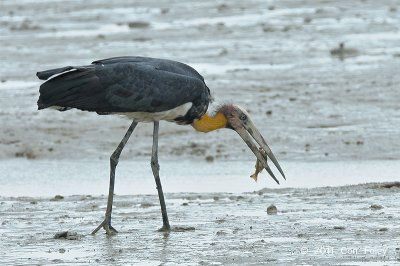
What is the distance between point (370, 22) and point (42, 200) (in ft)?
46.1

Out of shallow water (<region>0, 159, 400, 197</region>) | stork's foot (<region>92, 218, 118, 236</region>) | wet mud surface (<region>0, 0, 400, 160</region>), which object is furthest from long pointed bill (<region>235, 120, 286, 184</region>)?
shallow water (<region>0, 159, 400, 197</region>)

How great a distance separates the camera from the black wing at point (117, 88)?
891cm

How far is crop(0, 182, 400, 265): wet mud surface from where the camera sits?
7.83 m

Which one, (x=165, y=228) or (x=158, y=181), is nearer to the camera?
(x=165, y=228)

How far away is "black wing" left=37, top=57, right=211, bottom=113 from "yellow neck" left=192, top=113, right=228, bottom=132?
0.30 meters

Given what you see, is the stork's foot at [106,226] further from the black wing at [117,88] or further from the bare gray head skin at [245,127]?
the bare gray head skin at [245,127]

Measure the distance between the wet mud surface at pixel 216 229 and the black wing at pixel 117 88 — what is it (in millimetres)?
939

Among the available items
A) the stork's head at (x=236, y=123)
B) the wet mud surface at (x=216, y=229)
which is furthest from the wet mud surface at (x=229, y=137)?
the stork's head at (x=236, y=123)

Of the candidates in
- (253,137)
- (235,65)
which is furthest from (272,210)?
(235,65)

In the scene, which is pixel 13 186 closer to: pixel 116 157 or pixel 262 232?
pixel 116 157

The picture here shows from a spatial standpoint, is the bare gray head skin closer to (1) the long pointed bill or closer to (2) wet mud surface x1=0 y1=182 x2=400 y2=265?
(1) the long pointed bill

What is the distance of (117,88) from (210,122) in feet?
2.74

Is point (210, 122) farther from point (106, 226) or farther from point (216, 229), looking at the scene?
point (106, 226)

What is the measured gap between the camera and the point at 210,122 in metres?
9.38
